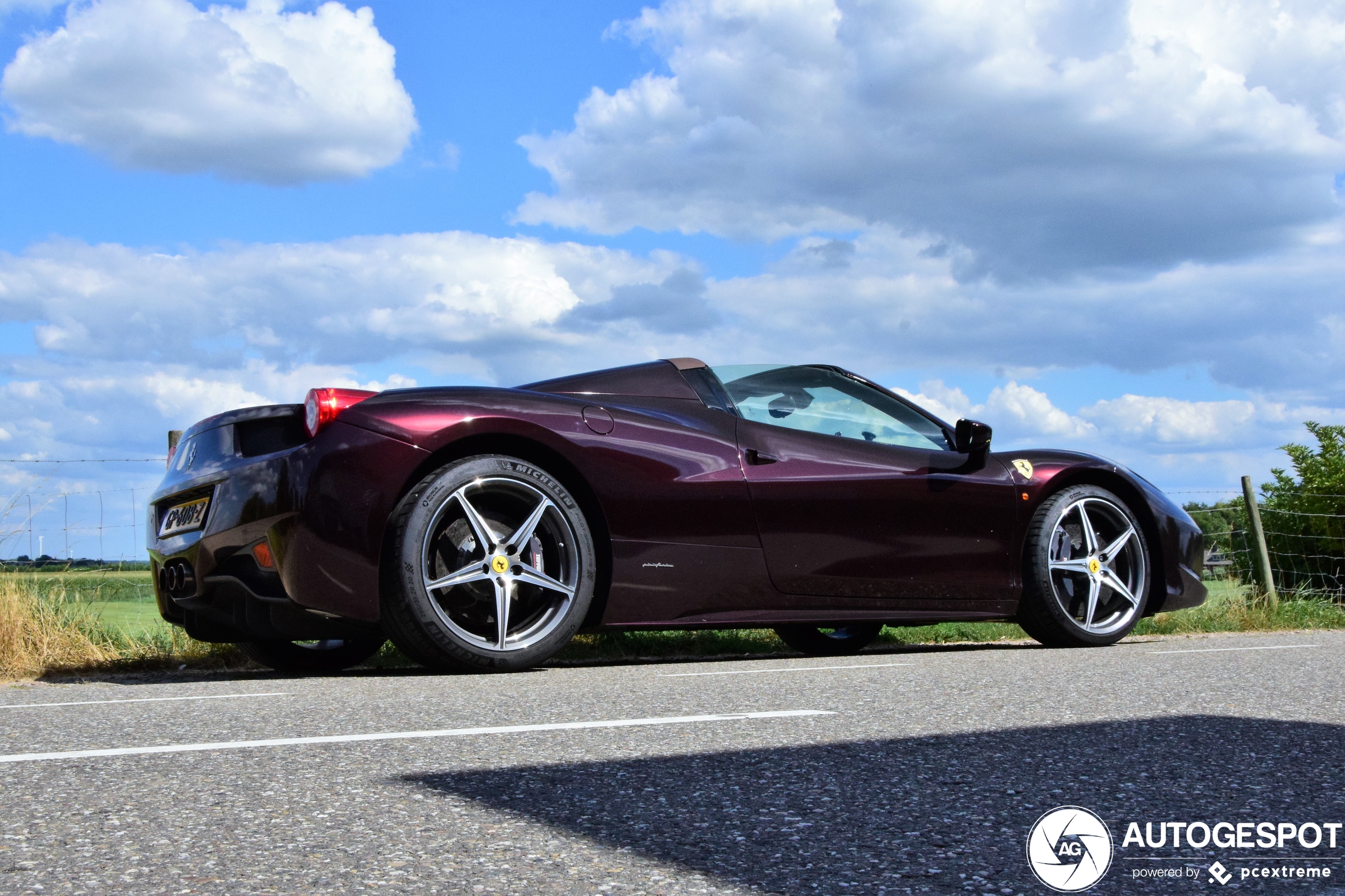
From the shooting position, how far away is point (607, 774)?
9.74 ft

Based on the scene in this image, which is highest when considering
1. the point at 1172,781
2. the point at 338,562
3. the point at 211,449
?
the point at 211,449

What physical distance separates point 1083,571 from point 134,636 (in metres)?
4.86

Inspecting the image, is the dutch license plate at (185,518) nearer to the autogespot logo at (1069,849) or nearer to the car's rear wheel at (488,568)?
the car's rear wheel at (488,568)

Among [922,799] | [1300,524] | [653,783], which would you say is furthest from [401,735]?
[1300,524]

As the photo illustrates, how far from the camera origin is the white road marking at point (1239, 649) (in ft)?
20.8

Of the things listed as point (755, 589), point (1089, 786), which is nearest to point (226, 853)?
point (1089, 786)

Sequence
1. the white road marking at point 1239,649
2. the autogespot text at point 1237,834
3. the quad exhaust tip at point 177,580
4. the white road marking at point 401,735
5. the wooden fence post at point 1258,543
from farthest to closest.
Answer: the wooden fence post at point 1258,543 → the white road marking at point 1239,649 → the quad exhaust tip at point 177,580 → the white road marking at point 401,735 → the autogespot text at point 1237,834

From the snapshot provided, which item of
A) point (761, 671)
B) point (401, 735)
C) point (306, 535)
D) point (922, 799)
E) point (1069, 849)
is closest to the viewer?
point (1069, 849)

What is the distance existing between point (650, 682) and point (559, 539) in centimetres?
79

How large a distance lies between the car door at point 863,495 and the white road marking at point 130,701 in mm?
2207

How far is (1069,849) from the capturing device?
2318mm

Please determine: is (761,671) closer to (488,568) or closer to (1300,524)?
(488,568)

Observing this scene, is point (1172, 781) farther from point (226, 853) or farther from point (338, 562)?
point (338, 562)

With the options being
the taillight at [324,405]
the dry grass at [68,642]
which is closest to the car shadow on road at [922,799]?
the taillight at [324,405]
